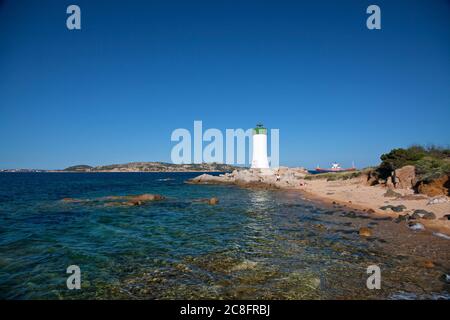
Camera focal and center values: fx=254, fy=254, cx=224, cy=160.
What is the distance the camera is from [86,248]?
10836 millimetres

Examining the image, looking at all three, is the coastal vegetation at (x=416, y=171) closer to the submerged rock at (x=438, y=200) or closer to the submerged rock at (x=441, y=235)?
the submerged rock at (x=438, y=200)

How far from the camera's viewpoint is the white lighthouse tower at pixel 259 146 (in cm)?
5638

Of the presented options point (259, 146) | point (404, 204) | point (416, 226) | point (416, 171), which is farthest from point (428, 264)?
point (259, 146)

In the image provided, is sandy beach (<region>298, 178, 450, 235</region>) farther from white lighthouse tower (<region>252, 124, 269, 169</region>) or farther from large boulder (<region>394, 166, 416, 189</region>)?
white lighthouse tower (<region>252, 124, 269, 169</region>)

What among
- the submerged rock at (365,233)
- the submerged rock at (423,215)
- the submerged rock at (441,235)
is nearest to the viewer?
the submerged rock at (441,235)

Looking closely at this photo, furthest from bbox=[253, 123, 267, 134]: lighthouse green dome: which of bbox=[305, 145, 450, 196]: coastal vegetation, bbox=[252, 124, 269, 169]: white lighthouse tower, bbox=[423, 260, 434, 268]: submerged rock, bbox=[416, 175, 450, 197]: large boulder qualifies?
bbox=[423, 260, 434, 268]: submerged rock

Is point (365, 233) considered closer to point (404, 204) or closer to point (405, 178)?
point (404, 204)

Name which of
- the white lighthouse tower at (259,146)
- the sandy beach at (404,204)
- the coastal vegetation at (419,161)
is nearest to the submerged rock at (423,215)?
the sandy beach at (404,204)

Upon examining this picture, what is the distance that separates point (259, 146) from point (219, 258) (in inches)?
1896

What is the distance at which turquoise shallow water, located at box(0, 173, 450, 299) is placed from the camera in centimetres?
692

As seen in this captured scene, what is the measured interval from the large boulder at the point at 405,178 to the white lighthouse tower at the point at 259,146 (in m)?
32.1

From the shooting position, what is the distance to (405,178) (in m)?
25.0
